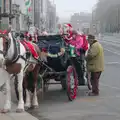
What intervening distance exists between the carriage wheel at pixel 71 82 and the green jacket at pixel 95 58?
729 millimetres

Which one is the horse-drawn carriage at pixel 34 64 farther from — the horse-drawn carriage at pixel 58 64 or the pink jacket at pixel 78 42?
the pink jacket at pixel 78 42

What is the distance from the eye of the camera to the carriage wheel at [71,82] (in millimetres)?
9661

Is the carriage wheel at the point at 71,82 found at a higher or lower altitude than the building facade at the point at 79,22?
lower

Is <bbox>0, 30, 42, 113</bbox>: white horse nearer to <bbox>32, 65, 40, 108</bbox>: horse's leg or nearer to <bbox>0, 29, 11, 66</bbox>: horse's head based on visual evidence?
<bbox>0, 29, 11, 66</bbox>: horse's head

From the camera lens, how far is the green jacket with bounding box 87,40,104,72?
10.6m

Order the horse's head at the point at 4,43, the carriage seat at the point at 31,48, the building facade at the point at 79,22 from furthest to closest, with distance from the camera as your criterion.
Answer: the building facade at the point at 79,22
the carriage seat at the point at 31,48
the horse's head at the point at 4,43

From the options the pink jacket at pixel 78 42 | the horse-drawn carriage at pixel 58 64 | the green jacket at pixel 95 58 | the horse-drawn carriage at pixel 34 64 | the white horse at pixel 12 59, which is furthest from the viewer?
the green jacket at pixel 95 58

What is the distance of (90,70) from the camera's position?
1070 centimetres

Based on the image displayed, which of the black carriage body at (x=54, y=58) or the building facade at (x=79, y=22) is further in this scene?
the building facade at (x=79, y=22)

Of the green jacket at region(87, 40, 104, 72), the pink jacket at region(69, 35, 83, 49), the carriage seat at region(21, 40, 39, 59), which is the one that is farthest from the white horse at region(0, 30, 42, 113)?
the green jacket at region(87, 40, 104, 72)

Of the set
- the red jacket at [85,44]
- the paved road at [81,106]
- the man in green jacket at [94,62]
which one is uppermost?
the red jacket at [85,44]

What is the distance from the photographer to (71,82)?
9.88 m

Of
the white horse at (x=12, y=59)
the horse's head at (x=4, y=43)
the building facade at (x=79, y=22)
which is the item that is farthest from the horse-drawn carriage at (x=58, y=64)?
the building facade at (x=79, y=22)

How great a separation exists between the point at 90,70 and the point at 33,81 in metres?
2.13
